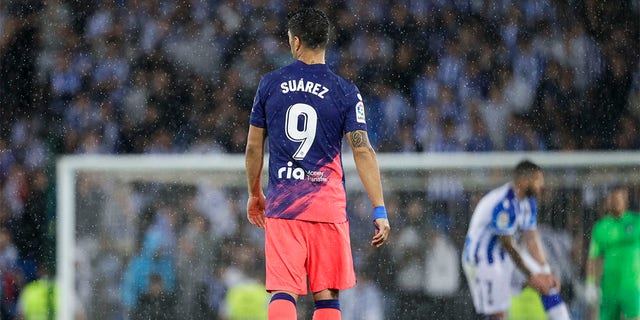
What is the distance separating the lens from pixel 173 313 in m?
6.17

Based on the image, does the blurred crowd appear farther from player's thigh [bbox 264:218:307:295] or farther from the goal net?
player's thigh [bbox 264:218:307:295]

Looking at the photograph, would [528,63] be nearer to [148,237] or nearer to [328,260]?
[148,237]

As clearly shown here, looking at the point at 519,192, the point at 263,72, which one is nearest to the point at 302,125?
the point at 519,192

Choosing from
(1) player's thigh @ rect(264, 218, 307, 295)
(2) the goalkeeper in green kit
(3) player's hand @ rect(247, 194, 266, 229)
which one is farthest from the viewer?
(2) the goalkeeper in green kit

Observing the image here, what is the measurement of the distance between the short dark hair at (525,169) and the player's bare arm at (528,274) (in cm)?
47

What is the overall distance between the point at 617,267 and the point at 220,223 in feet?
7.45

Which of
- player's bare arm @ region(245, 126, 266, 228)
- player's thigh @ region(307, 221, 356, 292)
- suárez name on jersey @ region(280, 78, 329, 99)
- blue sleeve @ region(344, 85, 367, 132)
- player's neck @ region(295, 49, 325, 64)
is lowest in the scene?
player's thigh @ region(307, 221, 356, 292)

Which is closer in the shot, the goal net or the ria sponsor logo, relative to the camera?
the ria sponsor logo

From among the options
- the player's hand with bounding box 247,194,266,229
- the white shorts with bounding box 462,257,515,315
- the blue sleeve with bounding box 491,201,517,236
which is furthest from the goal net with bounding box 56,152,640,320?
the player's hand with bounding box 247,194,266,229

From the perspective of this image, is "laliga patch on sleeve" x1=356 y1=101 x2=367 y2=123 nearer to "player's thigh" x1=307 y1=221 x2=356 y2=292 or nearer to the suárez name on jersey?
the suárez name on jersey

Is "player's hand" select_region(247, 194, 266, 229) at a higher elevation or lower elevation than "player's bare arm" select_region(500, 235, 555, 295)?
higher

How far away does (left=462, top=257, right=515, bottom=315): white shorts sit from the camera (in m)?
6.09

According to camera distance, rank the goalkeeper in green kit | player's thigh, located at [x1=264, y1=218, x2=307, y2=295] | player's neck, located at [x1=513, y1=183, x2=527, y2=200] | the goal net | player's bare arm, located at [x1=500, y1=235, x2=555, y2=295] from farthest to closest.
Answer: the goalkeeper in green kit < the goal net < player's neck, located at [x1=513, y1=183, x2=527, y2=200] < player's bare arm, located at [x1=500, y1=235, x2=555, y2=295] < player's thigh, located at [x1=264, y1=218, x2=307, y2=295]

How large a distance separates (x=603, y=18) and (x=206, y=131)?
259 centimetres
